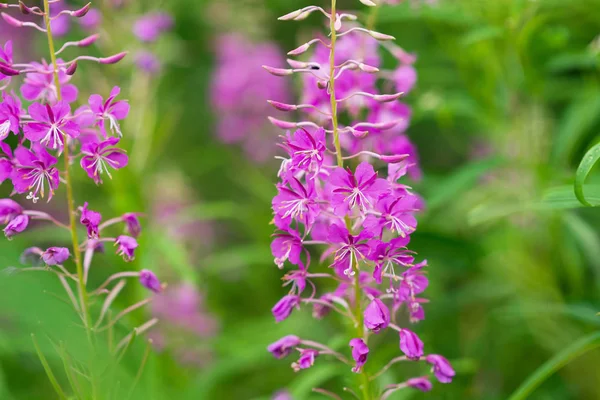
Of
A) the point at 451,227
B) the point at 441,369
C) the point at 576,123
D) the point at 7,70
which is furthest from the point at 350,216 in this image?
the point at 451,227

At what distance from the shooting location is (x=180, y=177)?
5164mm

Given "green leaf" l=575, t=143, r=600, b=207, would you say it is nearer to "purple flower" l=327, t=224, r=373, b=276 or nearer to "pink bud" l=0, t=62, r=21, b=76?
"purple flower" l=327, t=224, r=373, b=276

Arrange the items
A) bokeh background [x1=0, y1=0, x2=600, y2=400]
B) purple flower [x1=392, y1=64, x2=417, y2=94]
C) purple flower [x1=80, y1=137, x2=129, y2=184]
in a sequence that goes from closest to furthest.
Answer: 1. purple flower [x1=80, y1=137, x2=129, y2=184]
2. purple flower [x1=392, y1=64, x2=417, y2=94]
3. bokeh background [x1=0, y1=0, x2=600, y2=400]

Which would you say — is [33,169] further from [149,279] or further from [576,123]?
[576,123]

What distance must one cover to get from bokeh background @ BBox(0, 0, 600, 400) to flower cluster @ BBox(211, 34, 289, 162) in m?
0.02

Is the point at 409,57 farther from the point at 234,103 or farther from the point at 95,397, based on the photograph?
the point at 234,103

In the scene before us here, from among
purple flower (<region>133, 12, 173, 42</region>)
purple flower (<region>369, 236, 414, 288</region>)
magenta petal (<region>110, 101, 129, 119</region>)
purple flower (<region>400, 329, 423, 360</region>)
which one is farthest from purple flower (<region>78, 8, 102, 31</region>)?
purple flower (<region>400, 329, 423, 360</region>)

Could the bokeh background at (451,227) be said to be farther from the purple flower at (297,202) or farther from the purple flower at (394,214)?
the purple flower at (297,202)

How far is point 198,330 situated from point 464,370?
1854mm

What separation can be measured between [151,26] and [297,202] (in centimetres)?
242

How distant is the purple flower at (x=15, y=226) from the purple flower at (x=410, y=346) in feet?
3.36

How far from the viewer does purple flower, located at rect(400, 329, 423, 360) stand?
171 centimetres

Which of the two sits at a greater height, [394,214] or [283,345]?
[394,214]

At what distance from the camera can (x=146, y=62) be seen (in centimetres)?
368
